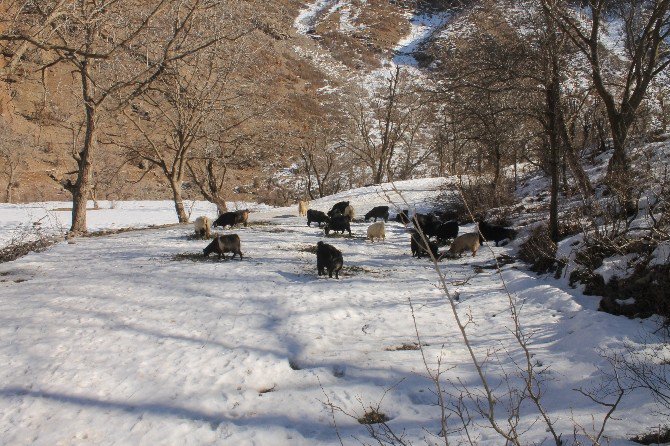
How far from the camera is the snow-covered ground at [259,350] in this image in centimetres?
452

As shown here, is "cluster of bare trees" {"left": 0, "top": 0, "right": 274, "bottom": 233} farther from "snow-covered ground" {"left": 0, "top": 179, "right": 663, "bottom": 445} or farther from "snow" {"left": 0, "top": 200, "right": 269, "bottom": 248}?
"snow-covered ground" {"left": 0, "top": 179, "right": 663, "bottom": 445}

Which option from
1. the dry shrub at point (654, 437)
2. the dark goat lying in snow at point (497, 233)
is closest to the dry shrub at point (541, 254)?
the dark goat lying in snow at point (497, 233)

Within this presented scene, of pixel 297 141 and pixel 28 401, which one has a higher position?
pixel 297 141

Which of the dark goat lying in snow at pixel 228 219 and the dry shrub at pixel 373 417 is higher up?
the dark goat lying in snow at pixel 228 219

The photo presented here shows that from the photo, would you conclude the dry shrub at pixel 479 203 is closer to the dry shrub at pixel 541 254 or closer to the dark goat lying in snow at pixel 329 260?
the dry shrub at pixel 541 254

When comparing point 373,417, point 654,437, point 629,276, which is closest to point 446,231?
point 629,276

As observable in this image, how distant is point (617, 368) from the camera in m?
5.01

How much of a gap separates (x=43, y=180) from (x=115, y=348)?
146 ft

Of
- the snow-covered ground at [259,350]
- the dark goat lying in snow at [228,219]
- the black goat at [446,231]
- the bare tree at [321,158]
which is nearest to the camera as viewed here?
the snow-covered ground at [259,350]

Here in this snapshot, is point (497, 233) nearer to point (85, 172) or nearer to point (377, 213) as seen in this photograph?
point (377, 213)

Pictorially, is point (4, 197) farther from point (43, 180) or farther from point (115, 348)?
point (115, 348)

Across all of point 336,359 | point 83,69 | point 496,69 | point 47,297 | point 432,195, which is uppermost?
point 83,69

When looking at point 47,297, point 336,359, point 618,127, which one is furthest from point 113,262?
point 618,127

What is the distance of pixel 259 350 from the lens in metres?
6.18
